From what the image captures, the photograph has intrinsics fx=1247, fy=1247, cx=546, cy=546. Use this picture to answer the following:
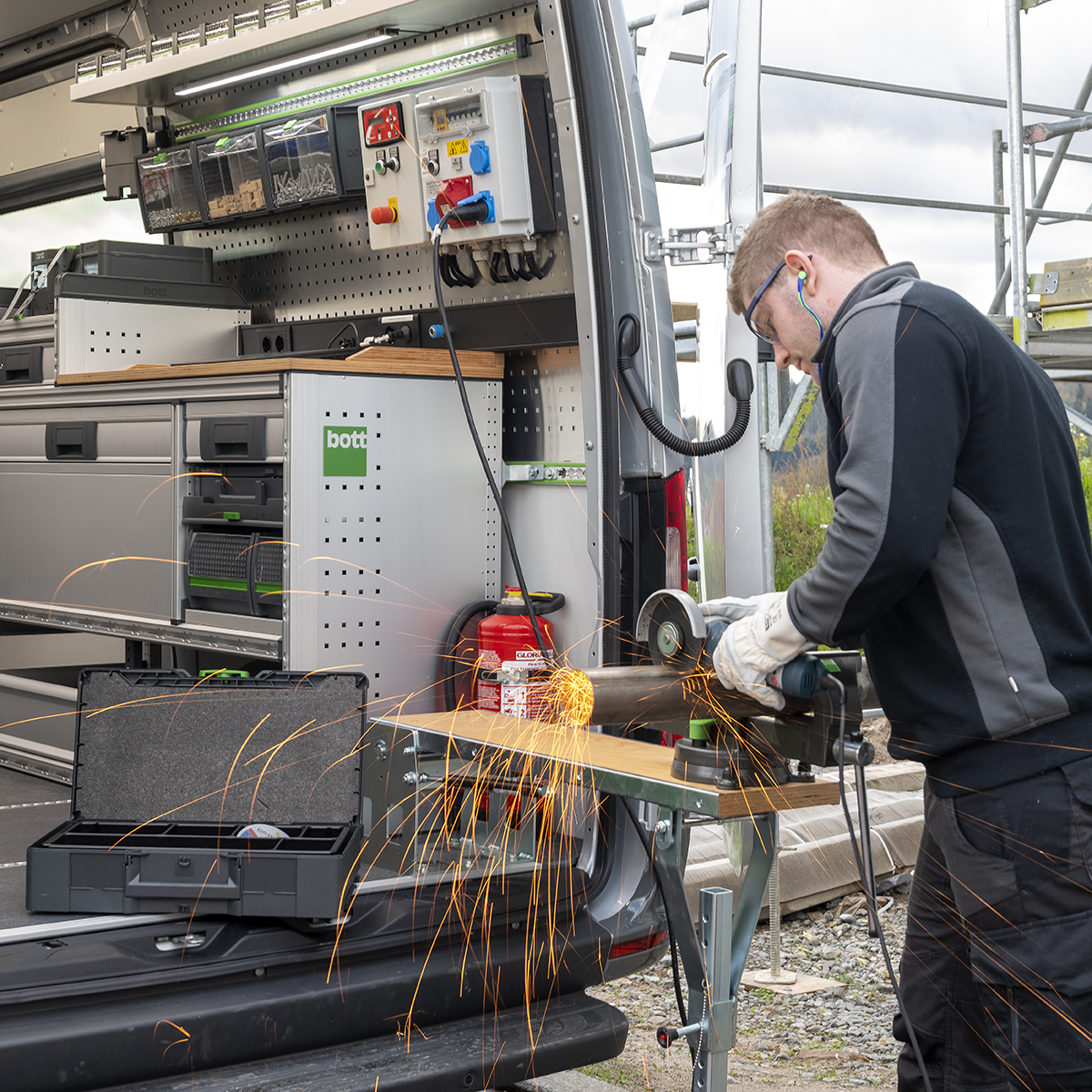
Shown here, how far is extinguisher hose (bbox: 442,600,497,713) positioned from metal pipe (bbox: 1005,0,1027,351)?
4.71 metres

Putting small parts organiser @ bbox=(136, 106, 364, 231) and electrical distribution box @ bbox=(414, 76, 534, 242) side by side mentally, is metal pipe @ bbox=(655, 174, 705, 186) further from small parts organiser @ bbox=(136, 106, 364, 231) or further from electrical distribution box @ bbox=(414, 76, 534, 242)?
electrical distribution box @ bbox=(414, 76, 534, 242)

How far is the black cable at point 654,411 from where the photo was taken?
113 inches

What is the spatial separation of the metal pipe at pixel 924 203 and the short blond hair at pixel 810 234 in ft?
14.1

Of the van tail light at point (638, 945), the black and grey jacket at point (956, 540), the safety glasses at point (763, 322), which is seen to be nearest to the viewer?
the black and grey jacket at point (956, 540)

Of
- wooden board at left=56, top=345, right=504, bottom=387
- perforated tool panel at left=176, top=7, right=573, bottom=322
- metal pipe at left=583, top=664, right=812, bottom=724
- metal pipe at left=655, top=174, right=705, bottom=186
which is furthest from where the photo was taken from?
metal pipe at left=655, top=174, right=705, bottom=186

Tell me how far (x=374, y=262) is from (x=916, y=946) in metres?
2.78

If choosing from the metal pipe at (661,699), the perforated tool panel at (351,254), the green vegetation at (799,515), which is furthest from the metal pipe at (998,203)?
the metal pipe at (661,699)

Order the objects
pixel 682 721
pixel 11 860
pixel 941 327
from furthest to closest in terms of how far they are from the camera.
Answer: pixel 11 860 < pixel 682 721 < pixel 941 327

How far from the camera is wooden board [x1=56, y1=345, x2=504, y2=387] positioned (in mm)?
3322

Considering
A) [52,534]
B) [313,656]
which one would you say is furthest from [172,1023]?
[52,534]

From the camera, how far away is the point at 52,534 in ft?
14.0

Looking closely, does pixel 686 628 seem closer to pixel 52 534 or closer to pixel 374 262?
pixel 374 262

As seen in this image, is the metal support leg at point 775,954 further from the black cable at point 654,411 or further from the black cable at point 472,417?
the black cable at point 654,411

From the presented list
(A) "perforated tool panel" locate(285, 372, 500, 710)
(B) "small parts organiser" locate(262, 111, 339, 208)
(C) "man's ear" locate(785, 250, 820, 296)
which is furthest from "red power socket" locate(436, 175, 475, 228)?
(C) "man's ear" locate(785, 250, 820, 296)
